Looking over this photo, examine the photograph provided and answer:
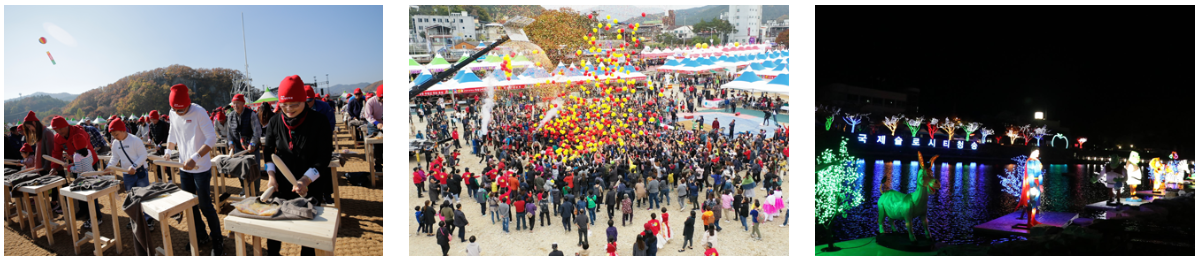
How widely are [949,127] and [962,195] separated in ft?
9.15

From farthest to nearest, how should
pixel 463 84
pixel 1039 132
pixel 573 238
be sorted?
1. pixel 1039 132
2. pixel 463 84
3. pixel 573 238

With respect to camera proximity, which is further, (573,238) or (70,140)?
(573,238)

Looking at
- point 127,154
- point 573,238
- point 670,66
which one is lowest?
point 573,238

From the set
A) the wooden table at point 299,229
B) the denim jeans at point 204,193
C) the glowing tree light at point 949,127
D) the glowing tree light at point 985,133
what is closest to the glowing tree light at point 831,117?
the glowing tree light at point 949,127

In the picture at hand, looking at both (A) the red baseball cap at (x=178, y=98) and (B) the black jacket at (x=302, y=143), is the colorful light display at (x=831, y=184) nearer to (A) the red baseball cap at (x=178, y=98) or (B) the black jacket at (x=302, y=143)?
(B) the black jacket at (x=302, y=143)

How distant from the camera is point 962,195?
37.1 feet

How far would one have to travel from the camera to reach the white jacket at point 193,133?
2918mm

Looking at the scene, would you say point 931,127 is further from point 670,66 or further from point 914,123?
point 670,66

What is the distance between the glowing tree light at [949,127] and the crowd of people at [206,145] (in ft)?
47.0

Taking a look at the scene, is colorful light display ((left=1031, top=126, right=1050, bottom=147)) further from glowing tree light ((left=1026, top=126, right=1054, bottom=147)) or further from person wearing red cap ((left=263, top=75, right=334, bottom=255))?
person wearing red cap ((left=263, top=75, right=334, bottom=255))

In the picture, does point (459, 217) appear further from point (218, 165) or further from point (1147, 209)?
point (1147, 209)

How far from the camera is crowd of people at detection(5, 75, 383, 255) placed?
2.43m

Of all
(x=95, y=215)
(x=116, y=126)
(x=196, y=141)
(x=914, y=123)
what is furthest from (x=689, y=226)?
(x=914, y=123)

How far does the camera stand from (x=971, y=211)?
10.4 meters
